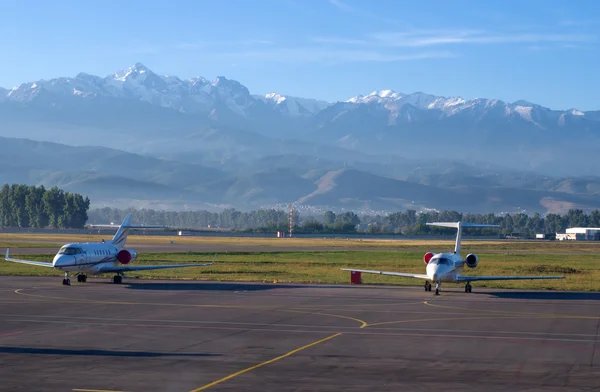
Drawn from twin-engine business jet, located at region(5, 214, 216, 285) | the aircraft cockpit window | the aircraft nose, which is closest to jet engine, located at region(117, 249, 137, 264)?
twin-engine business jet, located at region(5, 214, 216, 285)

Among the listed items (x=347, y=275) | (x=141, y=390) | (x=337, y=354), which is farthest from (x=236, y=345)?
(x=347, y=275)

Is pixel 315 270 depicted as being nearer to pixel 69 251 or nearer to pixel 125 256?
pixel 125 256

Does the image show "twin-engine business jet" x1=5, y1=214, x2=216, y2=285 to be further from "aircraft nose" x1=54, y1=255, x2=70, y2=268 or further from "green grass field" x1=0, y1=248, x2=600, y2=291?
"green grass field" x1=0, y1=248, x2=600, y2=291

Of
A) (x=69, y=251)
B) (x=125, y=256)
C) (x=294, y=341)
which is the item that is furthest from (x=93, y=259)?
(x=294, y=341)

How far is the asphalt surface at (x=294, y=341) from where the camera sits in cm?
2247

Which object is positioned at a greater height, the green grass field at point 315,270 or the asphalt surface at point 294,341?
the green grass field at point 315,270

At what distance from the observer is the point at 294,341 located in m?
29.4

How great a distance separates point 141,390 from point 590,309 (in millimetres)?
26219

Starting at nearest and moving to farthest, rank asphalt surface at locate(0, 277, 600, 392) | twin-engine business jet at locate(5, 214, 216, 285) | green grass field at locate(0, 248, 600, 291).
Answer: asphalt surface at locate(0, 277, 600, 392), twin-engine business jet at locate(5, 214, 216, 285), green grass field at locate(0, 248, 600, 291)

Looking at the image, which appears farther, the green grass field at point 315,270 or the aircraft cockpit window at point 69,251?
the green grass field at point 315,270

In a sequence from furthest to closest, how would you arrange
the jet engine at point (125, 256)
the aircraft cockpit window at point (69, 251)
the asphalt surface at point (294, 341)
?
the jet engine at point (125, 256) < the aircraft cockpit window at point (69, 251) < the asphalt surface at point (294, 341)

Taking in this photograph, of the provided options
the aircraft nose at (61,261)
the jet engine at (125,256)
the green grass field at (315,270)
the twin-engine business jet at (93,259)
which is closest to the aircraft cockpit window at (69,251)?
the twin-engine business jet at (93,259)

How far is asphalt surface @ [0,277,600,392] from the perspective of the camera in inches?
885

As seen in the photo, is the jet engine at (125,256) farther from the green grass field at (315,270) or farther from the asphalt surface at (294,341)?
the asphalt surface at (294,341)
